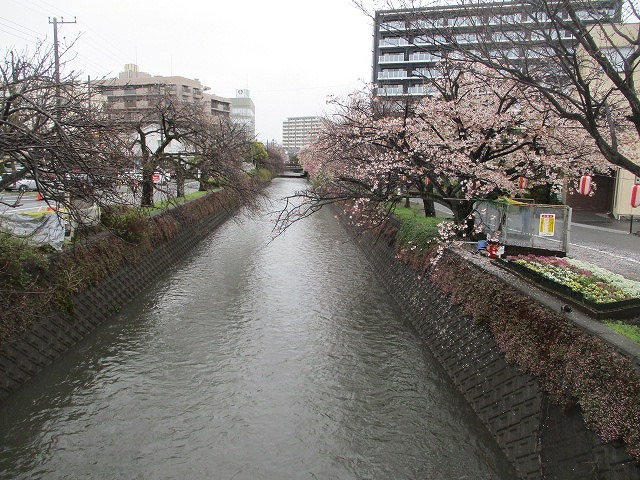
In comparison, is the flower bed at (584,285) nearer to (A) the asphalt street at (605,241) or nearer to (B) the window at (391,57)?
(A) the asphalt street at (605,241)

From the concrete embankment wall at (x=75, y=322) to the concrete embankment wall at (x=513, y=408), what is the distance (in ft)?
24.2

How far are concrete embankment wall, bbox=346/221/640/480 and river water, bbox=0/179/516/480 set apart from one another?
0.32 metres

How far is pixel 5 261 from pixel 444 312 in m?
8.27

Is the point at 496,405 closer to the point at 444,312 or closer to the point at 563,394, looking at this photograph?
the point at 563,394

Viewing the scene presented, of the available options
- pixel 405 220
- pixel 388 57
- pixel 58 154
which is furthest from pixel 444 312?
pixel 388 57

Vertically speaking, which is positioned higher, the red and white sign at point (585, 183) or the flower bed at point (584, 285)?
the red and white sign at point (585, 183)

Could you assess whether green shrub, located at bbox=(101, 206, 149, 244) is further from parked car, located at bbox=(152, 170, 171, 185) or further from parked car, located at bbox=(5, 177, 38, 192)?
parked car, located at bbox=(152, 170, 171, 185)

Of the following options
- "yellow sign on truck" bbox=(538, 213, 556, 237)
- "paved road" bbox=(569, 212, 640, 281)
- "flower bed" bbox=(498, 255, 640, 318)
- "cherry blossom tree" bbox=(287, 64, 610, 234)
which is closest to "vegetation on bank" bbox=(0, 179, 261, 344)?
"cherry blossom tree" bbox=(287, 64, 610, 234)

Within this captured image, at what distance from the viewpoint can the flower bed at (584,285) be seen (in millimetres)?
6426

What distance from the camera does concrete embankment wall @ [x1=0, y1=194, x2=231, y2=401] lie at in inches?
308

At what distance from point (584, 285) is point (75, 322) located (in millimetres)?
9496

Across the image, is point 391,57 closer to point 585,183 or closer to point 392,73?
point 392,73

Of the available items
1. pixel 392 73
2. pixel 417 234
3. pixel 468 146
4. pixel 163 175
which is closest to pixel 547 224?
pixel 468 146

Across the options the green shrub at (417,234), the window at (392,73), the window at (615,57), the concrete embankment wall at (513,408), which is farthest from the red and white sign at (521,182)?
the window at (392,73)
